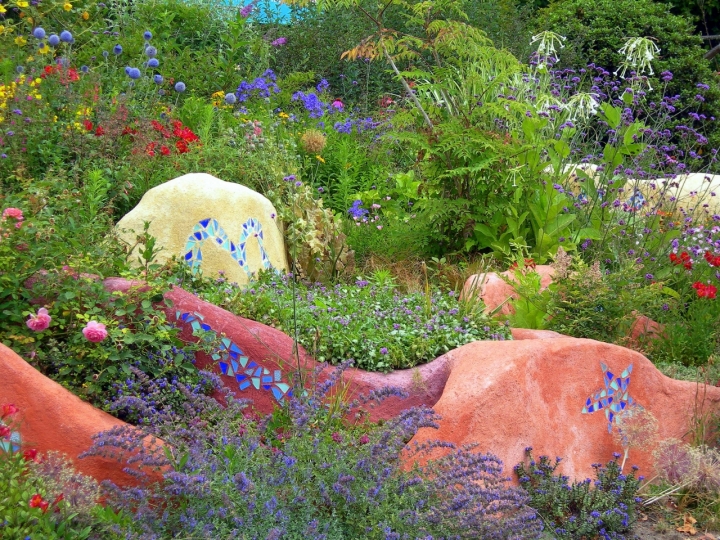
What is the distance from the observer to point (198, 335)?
13.4 feet

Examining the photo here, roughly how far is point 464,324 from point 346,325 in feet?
2.57

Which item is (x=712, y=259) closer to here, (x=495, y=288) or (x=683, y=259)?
(x=683, y=259)

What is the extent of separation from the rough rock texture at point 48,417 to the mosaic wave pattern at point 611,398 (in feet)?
7.86

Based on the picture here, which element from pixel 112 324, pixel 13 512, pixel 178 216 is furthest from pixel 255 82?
pixel 13 512

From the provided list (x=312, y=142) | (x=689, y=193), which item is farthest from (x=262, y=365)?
(x=689, y=193)

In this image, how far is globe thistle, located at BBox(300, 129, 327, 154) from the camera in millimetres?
7500

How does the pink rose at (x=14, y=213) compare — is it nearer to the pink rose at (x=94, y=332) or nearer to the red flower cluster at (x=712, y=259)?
the pink rose at (x=94, y=332)

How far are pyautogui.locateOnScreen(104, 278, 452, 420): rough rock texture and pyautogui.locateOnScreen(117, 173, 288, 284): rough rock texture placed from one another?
0.80 metres

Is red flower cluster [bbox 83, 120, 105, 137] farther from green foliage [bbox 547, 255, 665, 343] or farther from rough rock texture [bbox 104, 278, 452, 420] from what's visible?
green foliage [bbox 547, 255, 665, 343]

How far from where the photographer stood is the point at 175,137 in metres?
6.48

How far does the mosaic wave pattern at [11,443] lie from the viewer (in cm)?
295

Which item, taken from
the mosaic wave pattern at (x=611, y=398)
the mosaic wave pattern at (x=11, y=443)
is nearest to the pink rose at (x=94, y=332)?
the mosaic wave pattern at (x=11, y=443)

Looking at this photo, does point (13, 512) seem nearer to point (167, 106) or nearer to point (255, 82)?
point (167, 106)

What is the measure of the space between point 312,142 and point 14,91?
8.74 ft
